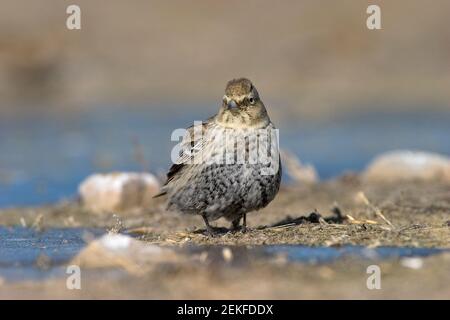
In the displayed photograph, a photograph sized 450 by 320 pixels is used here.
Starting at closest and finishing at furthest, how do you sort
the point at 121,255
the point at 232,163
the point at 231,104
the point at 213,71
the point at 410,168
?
the point at 121,255, the point at 232,163, the point at 231,104, the point at 410,168, the point at 213,71

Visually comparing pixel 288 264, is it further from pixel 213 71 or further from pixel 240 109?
pixel 213 71

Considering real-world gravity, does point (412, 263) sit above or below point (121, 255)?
below

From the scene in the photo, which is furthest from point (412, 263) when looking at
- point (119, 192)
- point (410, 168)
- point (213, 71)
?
point (213, 71)

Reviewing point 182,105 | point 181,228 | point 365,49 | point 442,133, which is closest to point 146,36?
point 182,105

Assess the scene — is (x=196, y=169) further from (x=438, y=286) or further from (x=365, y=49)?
(x=365, y=49)

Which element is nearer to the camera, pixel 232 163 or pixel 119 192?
pixel 232 163

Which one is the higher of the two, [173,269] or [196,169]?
[196,169]

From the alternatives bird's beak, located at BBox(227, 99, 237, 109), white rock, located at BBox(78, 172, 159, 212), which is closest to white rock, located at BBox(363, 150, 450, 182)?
white rock, located at BBox(78, 172, 159, 212)

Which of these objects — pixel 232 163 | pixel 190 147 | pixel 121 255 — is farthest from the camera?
pixel 190 147
